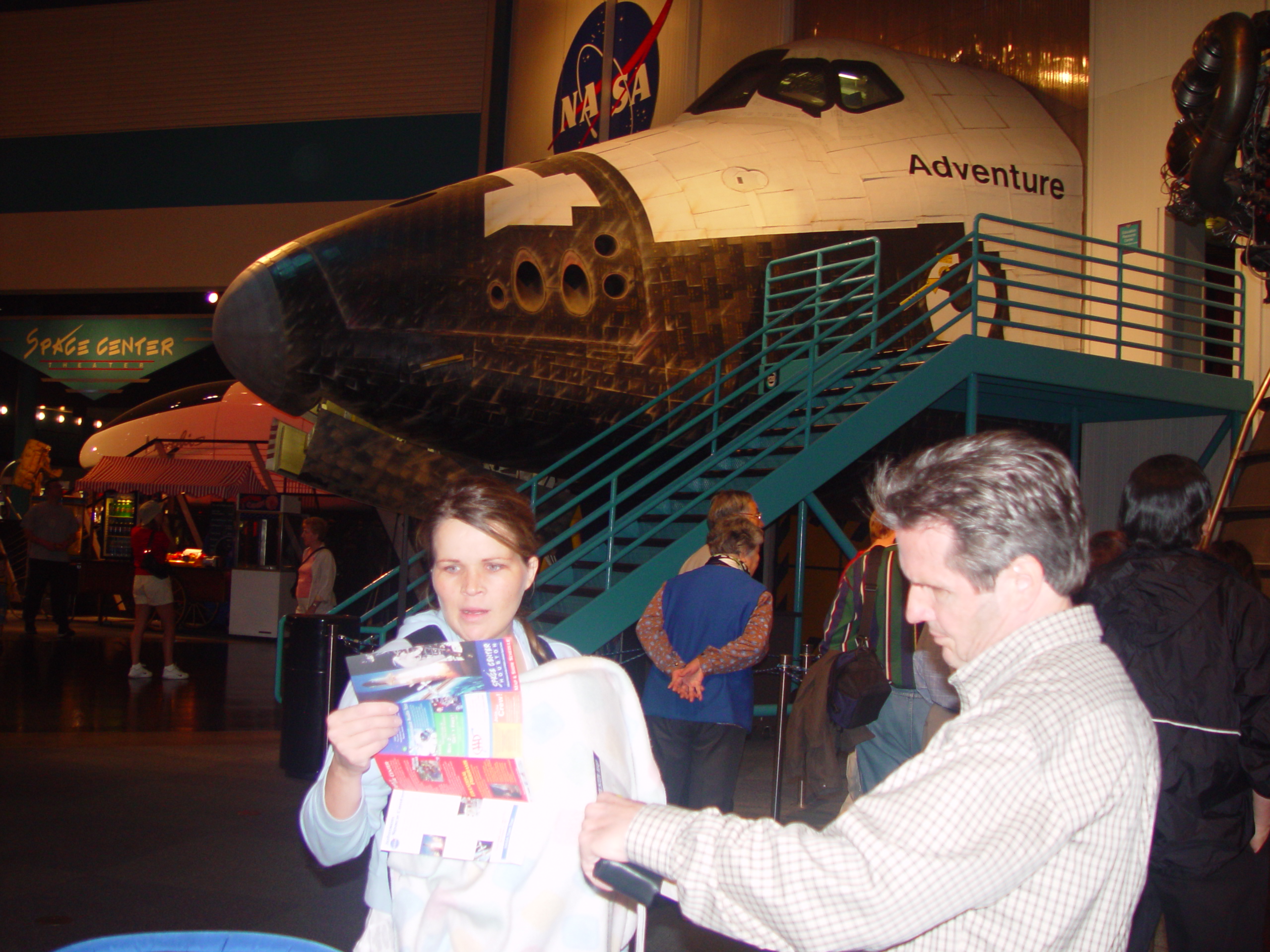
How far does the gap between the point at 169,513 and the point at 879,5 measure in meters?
15.6

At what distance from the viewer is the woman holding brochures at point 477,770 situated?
66.5 inches

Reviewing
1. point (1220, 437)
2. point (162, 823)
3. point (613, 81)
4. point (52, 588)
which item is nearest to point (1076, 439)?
point (1220, 437)

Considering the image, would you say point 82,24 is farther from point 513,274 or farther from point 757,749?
point 757,749

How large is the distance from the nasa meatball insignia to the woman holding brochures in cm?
777

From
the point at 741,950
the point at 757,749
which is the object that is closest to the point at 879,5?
the point at 757,749

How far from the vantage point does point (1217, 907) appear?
2756 millimetres

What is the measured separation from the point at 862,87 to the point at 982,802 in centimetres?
924

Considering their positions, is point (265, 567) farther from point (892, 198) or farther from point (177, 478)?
point (892, 198)

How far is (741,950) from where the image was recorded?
4.23m

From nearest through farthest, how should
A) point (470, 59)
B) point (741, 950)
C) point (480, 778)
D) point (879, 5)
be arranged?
point (480, 778) → point (741, 950) → point (879, 5) → point (470, 59)

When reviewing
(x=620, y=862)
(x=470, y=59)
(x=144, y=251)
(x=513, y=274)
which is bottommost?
(x=620, y=862)

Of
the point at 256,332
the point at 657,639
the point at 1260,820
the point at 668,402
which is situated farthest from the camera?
the point at 668,402

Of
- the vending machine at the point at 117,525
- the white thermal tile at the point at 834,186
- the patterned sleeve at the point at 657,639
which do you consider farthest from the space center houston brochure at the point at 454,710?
the vending machine at the point at 117,525

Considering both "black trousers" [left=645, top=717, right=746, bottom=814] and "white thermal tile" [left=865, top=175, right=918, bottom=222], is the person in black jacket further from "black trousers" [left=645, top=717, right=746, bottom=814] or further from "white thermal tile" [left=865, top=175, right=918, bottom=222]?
"white thermal tile" [left=865, top=175, right=918, bottom=222]
